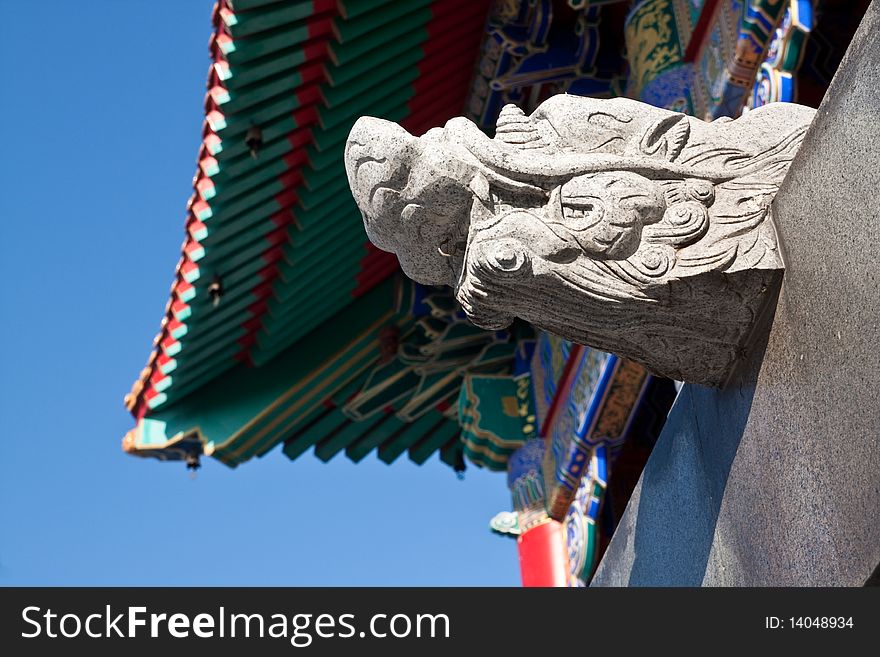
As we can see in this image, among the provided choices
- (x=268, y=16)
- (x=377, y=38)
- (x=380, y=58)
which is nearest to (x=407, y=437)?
(x=380, y=58)

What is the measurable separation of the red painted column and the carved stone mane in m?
3.98

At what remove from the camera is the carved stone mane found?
1809 mm

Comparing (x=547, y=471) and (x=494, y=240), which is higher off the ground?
(x=547, y=471)

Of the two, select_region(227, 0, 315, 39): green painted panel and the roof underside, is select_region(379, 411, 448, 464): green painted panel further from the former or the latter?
select_region(227, 0, 315, 39): green painted panel

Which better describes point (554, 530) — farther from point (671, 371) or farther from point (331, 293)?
point (671, 371)

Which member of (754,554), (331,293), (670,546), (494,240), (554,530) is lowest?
(754,554)

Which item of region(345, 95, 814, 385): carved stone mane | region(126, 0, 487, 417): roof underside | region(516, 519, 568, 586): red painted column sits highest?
region(126, 0, 487, 417): roof underside

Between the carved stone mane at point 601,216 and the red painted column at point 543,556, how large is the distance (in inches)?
157

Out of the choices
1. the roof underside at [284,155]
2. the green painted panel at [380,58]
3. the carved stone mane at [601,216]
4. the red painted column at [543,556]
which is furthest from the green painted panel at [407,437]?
the carved stone mane at [601,216]

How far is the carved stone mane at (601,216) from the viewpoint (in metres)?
1.81

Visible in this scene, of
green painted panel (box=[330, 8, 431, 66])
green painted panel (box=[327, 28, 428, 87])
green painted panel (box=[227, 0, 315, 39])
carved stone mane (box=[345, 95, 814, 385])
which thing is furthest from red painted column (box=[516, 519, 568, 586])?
carved stone mane (box=[345, 95, 814, 385])

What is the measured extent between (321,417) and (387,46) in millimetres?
2558
